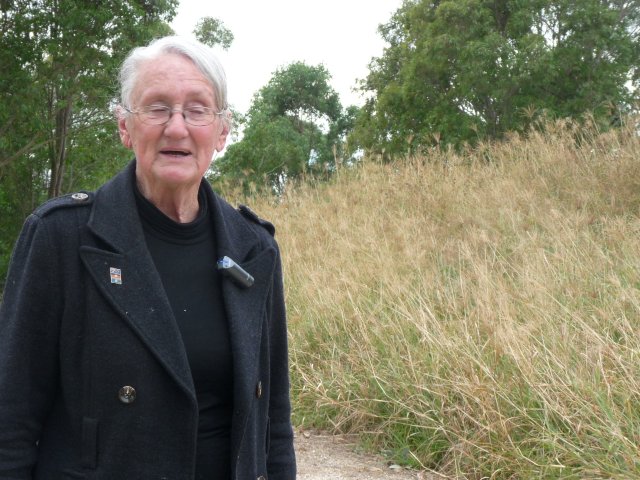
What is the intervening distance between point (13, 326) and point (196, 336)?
42 cm

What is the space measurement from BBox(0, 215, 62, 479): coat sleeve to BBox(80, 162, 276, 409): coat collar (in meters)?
0.10

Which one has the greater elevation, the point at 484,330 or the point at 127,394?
the point at 484,330

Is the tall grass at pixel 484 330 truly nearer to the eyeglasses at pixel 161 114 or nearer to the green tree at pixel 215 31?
the eyeglasses at pixel 161 114

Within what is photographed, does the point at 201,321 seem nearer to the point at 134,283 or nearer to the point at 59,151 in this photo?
the point at 134,283

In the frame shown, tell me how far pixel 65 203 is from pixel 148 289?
11.3 inches

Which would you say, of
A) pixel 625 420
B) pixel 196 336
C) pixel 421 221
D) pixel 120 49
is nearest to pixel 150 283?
pixel 196 336

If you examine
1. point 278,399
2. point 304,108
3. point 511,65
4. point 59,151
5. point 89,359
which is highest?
point 304,108

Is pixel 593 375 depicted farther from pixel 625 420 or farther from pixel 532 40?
pixel 532 40

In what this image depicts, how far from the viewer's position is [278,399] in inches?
88.0

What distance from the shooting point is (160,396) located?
179 cm

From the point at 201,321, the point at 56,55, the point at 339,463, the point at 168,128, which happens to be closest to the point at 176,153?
the point at 168,128

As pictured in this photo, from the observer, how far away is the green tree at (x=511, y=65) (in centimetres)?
2130

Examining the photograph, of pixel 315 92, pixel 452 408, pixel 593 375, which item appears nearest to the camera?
pixel 593 375

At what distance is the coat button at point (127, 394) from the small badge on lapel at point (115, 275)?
0.79 ft
